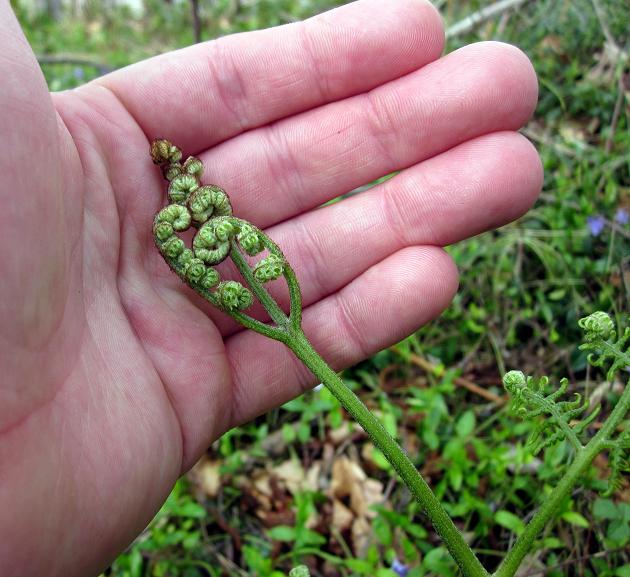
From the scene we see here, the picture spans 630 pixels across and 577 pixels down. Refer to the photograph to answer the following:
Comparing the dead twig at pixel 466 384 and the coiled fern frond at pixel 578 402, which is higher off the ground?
the coiled fern frond at pixel 578 402

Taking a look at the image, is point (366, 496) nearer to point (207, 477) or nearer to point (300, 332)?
point (207, 477)

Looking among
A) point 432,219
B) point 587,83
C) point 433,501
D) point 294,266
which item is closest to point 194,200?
point 294,266

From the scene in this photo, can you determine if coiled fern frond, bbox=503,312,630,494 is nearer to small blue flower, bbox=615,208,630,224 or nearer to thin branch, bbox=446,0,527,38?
small blue flower, bbox=615,208,630,224

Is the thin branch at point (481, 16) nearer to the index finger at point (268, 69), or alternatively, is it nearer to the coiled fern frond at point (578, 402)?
the index finger at point (268, 69)

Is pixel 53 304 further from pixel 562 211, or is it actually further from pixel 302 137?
pixel 562 211

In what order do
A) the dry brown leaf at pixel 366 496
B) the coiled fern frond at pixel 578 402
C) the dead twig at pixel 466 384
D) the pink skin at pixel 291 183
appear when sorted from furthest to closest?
the dead twig at pixel 466 384
the dry brown leaf at pixel 366 496
the pink skin at pixel 291 183
the coiled fern frond at pixel 578 402

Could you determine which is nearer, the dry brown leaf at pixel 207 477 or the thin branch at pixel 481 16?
the dry brown leaf at pixel 207 477

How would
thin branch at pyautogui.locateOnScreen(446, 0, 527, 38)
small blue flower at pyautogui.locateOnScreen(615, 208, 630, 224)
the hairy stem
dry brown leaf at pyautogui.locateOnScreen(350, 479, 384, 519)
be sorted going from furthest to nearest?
thin branch at pyautogui.locateOnScreen(446, 0, 527, 38), small blue flower at pyautogui.locateOnScreen(615, 208, 630, 224), dry brown leaf at pyautogui.locateOnScreen(350, 479, 384, 519), the hairy stem

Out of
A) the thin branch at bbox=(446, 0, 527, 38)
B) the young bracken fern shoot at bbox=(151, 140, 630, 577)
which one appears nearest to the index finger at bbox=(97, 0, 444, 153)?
the young bracken fern shoot at bbox=(151, 140, 630, 577)

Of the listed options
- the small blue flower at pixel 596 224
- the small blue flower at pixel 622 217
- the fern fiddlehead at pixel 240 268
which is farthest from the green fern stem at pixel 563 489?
the small blue flower at pixel 622 217
